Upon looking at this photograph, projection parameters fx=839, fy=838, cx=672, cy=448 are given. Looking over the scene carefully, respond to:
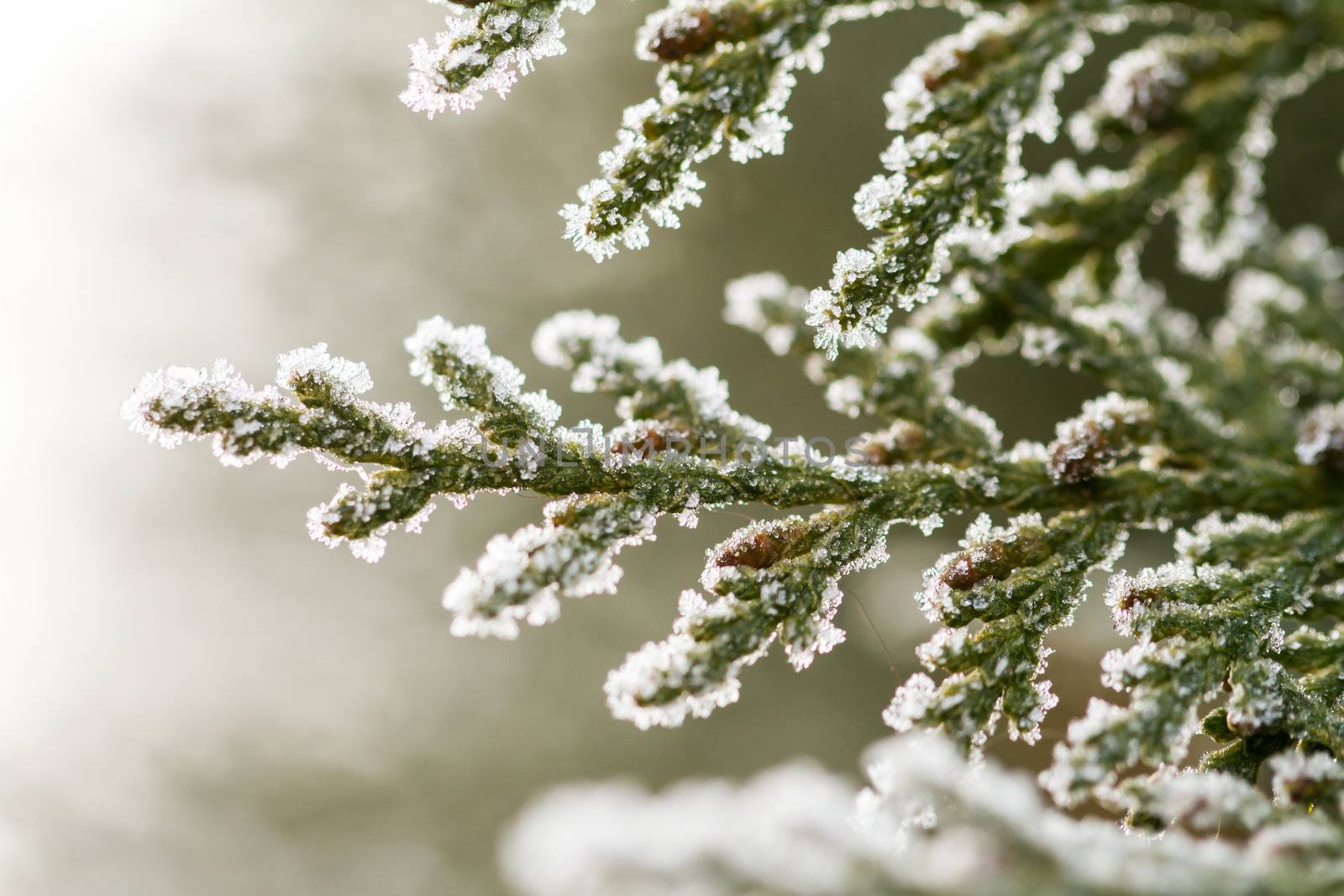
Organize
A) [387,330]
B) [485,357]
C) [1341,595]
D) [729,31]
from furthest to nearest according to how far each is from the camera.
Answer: [387,330]
[1341,595]
[485,357]
[729,31]

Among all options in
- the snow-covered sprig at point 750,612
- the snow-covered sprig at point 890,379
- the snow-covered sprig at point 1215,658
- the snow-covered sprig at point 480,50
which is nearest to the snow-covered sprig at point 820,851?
the snow-covered sprig at point 1215,658

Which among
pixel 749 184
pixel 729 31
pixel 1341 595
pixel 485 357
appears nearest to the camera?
pixel 729 31

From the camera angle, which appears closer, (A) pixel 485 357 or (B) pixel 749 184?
(A) pixel 485 357

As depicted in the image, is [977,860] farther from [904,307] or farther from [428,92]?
[428,92]

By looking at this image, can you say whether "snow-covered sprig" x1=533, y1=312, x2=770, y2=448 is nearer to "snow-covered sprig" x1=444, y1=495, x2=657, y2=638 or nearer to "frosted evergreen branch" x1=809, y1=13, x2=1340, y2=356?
"snow-covered sprig" x1=444, y1=495, x2=657, y2=638

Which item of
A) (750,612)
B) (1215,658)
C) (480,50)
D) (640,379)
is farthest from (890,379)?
(480,50)

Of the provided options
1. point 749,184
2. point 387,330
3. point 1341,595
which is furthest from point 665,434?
point 387,330

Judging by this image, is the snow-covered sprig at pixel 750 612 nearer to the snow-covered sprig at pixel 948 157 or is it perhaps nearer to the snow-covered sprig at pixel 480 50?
the snow-covered sprig at pixel 948 157
